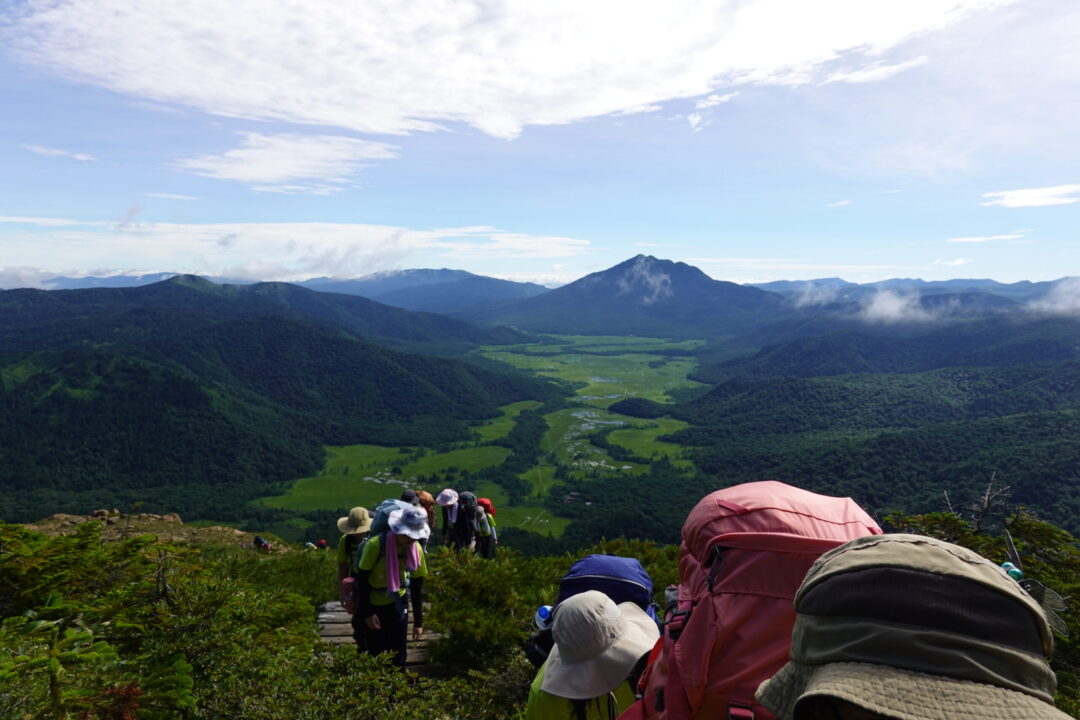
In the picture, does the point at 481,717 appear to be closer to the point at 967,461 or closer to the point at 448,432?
the point at 967,461

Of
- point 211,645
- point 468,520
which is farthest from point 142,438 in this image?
point 211,645

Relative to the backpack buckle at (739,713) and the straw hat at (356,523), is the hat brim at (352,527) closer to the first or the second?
the straw hat at (356,523)

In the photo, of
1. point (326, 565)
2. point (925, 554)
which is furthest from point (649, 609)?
point (326, 565)

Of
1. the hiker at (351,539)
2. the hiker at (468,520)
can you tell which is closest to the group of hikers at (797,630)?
the hiker at (351,539)

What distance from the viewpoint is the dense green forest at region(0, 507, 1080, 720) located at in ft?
16.3

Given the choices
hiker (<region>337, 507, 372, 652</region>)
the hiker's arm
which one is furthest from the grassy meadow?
the hiker's arm

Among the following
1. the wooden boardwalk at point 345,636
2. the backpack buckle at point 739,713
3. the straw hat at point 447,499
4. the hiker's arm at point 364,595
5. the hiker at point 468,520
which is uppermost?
the backpack buckle at point 739,713

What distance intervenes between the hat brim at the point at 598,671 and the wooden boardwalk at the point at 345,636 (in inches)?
218

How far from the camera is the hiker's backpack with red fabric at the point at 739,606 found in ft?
9.45

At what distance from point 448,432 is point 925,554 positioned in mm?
Result: 186893

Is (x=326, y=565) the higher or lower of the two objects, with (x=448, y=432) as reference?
higher

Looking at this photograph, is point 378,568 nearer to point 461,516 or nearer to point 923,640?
point 461,516

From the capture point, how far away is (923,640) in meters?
1.50

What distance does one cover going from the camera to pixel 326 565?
1408cm
